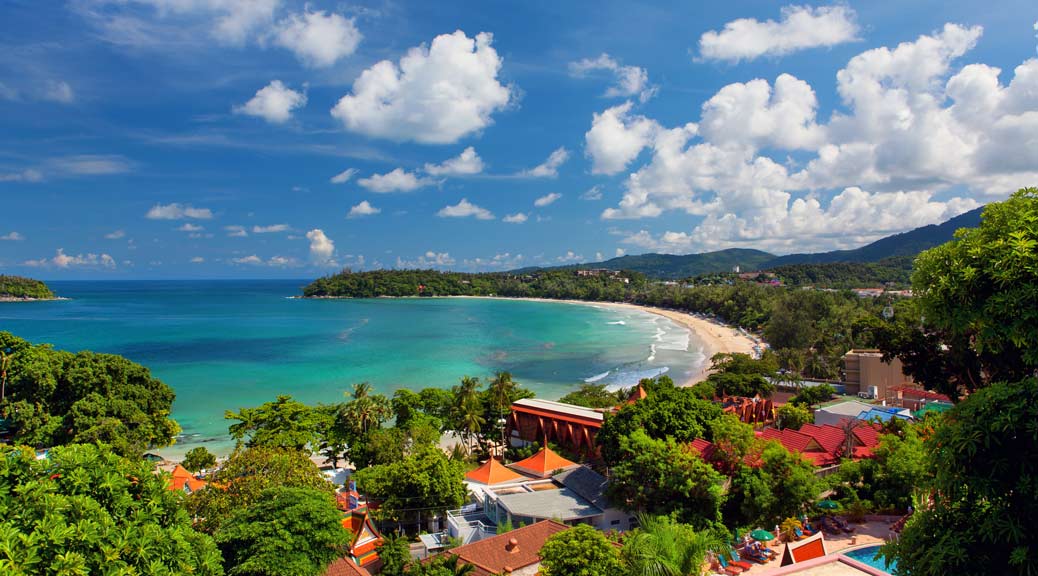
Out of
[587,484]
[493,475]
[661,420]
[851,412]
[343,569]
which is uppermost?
[661,420]

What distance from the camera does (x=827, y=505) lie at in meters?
16.4

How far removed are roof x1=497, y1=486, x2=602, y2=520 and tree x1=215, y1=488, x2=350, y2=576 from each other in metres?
6.69

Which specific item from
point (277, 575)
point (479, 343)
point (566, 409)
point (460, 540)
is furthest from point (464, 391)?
point (479, 343)

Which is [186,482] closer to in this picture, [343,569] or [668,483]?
[343,569]

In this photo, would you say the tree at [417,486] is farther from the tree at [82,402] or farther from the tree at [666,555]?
the tree at [82,402]

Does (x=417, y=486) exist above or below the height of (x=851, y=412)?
above

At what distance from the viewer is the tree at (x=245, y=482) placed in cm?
1400

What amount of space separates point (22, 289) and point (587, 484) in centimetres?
19298

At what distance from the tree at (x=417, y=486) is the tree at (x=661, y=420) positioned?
565cm

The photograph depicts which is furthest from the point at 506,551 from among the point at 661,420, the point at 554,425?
the point at 554,425

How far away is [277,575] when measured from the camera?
10883mm

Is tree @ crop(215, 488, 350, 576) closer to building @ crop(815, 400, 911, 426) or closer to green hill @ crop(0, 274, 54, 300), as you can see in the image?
building @ crop(815, 400, 911, 426)

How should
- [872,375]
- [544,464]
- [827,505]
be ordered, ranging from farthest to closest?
1. [872,375]
2. [544,464]
3. [827,505]

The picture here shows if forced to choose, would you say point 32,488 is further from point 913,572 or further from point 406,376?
point 406,376
